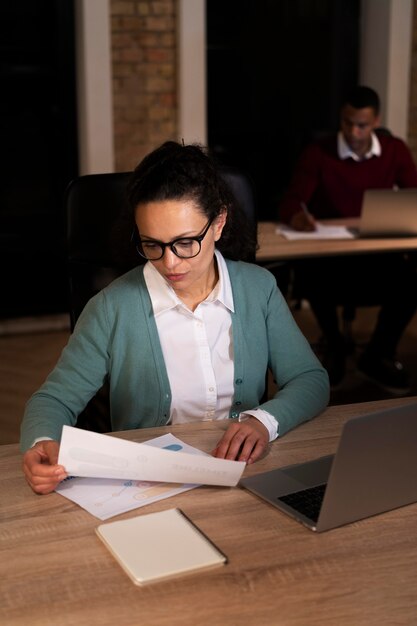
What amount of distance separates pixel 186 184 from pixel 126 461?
2.02ft

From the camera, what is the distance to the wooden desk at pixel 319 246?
10.4 ft

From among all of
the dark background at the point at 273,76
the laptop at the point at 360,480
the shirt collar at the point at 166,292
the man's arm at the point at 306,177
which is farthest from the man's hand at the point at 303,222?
the laptop at the point at 360,480

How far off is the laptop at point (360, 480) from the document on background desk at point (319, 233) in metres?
2.11

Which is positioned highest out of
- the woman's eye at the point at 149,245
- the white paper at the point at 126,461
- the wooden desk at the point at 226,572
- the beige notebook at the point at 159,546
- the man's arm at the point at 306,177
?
the woman's eye at the point at 149,245

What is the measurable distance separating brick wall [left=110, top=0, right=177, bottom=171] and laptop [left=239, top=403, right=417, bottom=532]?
357 centimetres

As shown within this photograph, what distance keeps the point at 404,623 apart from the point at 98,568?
0.39 meters

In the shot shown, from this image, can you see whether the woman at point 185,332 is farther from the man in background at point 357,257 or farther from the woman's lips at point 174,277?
the man in background at point 357,257

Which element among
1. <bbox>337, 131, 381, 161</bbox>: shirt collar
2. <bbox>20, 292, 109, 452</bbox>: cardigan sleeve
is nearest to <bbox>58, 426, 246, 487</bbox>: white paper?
<bbox>20, 292, 109, 452</bbox>: cardigan sleeve

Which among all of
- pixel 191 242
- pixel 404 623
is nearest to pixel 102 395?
pixel 191 242

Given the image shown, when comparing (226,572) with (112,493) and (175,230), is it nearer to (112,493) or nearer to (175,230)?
(112,493)

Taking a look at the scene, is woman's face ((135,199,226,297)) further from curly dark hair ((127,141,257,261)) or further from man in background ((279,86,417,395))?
man in background ((279,86,417,395))

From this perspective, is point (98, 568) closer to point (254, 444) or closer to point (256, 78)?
point (254, 444)

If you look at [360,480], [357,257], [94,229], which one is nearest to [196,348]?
[94,229]

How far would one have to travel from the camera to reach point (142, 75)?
472cm
